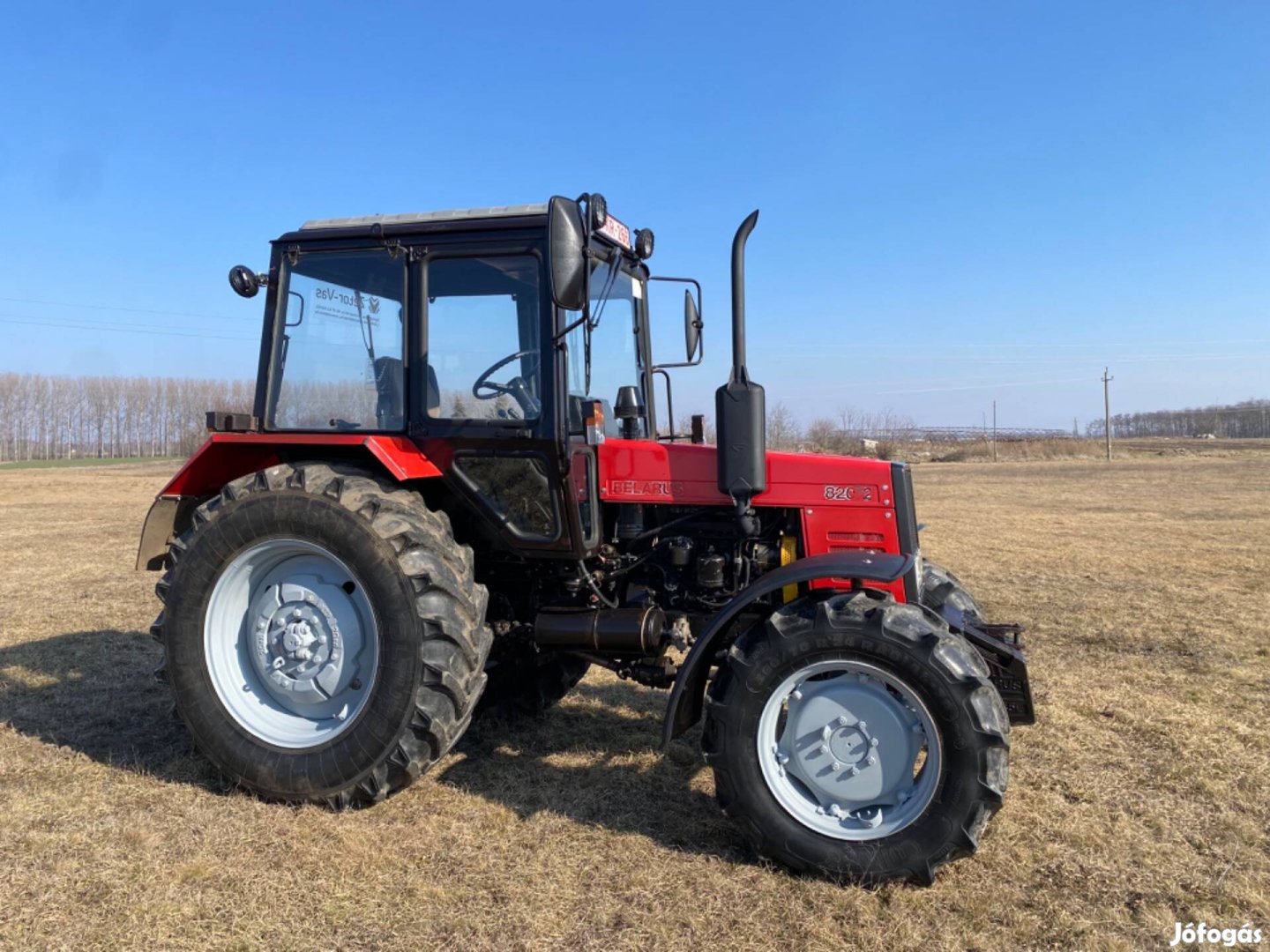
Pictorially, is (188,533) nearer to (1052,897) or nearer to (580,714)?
(580,714)

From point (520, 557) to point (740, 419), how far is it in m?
1.33

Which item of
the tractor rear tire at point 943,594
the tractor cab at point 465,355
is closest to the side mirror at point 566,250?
the tractor cab at point 465,355

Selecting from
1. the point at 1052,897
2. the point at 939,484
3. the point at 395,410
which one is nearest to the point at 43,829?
the point at 395,410

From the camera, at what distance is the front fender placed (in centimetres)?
340

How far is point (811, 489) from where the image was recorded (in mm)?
3904

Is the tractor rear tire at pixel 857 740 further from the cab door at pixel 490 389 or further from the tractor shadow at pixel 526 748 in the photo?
the cab door at pixel 490 389

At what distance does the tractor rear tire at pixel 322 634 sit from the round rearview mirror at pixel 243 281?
2.89 feet

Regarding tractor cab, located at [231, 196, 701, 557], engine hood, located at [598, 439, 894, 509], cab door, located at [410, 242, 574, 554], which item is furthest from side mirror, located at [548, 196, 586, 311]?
engine hood, located at [598, 439, 894, 509]

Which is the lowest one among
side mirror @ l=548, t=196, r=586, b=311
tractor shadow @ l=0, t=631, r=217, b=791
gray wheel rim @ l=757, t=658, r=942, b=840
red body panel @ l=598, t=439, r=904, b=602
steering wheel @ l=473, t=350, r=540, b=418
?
tractor shadow @ l=0, t=631, r=217, b=791

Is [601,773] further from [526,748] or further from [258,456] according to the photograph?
[258,456]

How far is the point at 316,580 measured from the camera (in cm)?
402

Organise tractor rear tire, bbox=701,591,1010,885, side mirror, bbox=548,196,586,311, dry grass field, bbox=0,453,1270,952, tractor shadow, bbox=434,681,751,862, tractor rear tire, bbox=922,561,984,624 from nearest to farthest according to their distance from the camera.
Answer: dry grass field, bbox=0,453,1270,952 < tractor rear tire, bbox=701,591,1010,885 < side mirror, bbox=548,196,586,311 < tractor shadow, bbox=434,681,751,862 < tractor rear tire, bbox=922,561,984,624

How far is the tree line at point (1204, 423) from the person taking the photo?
6758 cm

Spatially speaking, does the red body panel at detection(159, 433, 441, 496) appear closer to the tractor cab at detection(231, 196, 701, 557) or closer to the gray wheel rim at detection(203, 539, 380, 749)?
the tractor cab at detection(231, 196, 701, 557)
